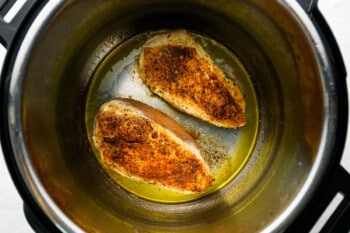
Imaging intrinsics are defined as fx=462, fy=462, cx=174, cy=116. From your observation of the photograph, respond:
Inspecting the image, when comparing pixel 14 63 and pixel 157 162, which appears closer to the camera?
pixel 14 63

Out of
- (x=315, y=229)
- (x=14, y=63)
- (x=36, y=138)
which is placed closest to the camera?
(x=14, y=63)

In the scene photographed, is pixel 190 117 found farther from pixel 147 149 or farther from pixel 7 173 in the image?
pixel 7 173

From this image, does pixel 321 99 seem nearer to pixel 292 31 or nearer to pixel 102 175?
pixel 292 31

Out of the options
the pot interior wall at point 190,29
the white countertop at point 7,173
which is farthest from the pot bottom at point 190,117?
the white countertop at point 7,173

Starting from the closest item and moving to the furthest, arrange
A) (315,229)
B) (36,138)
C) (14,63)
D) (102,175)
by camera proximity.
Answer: (14,63), (36,138), (315,229), (102,175)

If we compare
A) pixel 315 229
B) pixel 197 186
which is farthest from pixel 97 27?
pixel 315 229

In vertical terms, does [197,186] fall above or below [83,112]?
below

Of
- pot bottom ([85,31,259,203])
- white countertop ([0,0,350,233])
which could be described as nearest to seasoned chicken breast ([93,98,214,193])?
pot bottom ([85,31,259,203])
